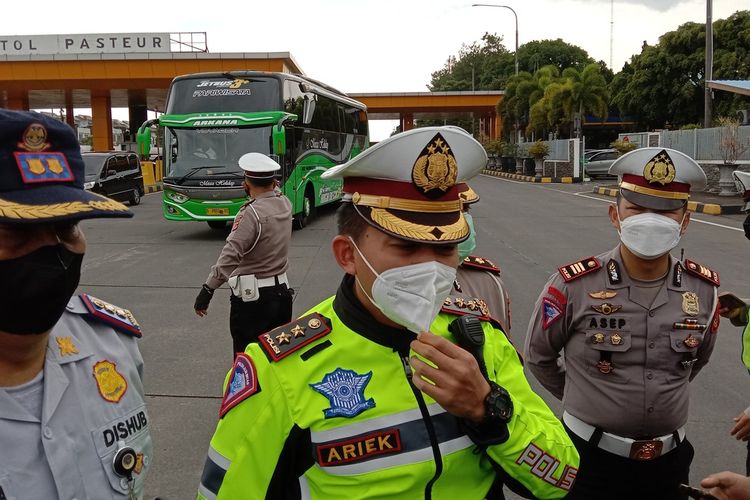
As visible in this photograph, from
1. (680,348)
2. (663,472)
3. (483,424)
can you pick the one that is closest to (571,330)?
(680,348)

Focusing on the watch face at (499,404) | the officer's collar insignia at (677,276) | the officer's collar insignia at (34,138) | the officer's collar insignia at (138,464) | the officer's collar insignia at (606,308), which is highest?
the officer's collar insignia at (34,138)

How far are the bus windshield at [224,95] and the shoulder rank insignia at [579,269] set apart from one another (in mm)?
12232

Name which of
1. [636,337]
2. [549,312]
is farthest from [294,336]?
[636,337]

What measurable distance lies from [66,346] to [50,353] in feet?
0.16

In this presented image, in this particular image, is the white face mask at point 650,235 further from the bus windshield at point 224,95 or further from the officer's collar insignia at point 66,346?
the bus windshield at point 224,95

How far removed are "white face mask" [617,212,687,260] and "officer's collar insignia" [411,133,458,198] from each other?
1.48 m

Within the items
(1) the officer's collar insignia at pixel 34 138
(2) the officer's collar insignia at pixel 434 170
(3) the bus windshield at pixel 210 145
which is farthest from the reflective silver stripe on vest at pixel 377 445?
(3) the bus windshield at pixel 210 145

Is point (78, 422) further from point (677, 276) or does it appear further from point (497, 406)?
point (677, 276)

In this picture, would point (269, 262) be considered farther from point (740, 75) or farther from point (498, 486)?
point (740, 75)

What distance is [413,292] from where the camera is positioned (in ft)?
5.40

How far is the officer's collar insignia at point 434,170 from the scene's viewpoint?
170 cm

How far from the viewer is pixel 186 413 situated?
4805 mm

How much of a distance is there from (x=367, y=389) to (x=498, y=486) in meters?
0.49

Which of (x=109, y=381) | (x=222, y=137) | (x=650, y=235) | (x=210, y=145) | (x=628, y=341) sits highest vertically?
(x=222, y=137)
